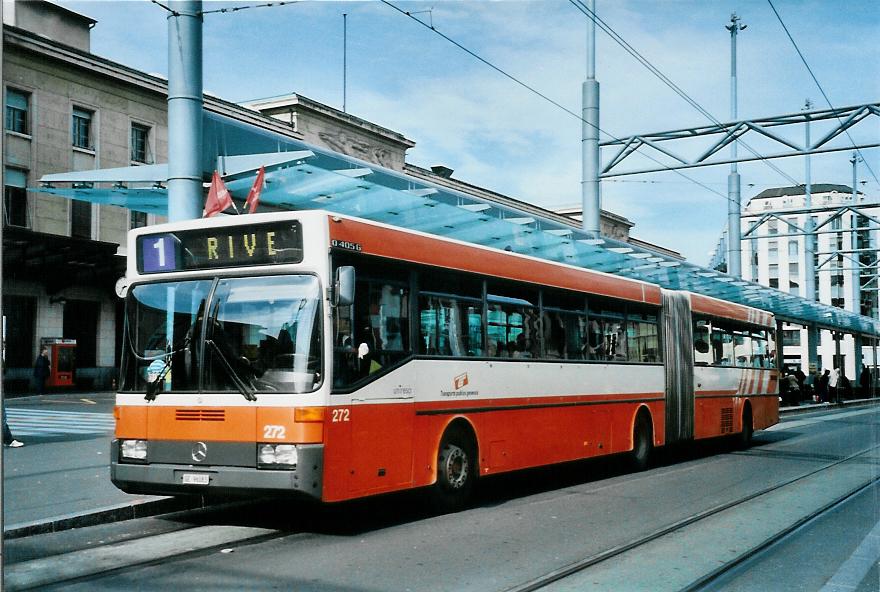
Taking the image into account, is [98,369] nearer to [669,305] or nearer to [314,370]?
[669,305]

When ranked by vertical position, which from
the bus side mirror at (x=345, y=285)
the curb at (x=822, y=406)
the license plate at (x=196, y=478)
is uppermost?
the bus side mirror at (x=345, y=285)

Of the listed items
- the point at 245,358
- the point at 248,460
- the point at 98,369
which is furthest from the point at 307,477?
the point at 98,369

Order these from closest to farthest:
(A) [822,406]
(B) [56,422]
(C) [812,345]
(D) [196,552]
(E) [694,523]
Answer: (D) [196,552] → (E) [694,523] → (B) [56,422] → (A) [822,406] → (C) [812,345]

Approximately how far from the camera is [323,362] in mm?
8547

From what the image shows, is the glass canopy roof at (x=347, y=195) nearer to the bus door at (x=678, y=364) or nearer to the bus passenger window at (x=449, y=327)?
the bus passenger window at (x=449, y=327)

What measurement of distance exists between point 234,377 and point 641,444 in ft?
29.4

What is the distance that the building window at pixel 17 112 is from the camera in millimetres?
35688

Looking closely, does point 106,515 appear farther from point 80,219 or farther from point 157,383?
point 80,219

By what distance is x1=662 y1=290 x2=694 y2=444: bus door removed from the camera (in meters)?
16.8

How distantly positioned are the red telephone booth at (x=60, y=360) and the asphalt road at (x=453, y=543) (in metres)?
28.5

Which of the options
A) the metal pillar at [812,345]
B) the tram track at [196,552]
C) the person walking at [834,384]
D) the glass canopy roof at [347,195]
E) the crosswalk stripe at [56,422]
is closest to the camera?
the tram track at [196,552]

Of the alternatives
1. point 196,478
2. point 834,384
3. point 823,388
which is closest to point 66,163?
point 196,478

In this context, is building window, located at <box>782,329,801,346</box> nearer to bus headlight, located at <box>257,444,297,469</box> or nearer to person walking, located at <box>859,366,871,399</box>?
person walking, located at <box>859,366,871,399</box>

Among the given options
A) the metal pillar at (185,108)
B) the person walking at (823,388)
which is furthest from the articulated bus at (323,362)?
the person walking at (823,388)
